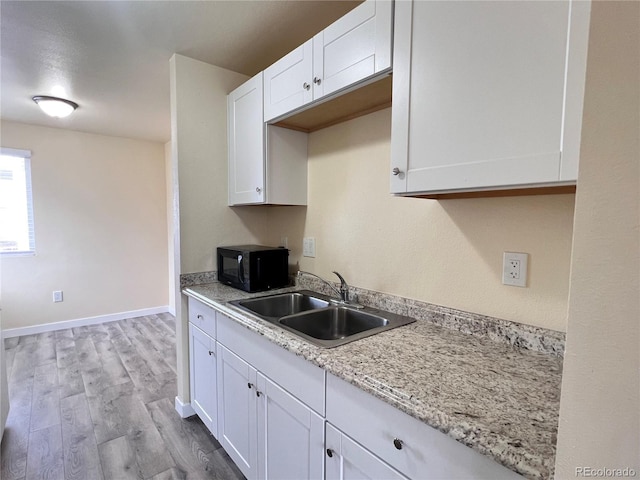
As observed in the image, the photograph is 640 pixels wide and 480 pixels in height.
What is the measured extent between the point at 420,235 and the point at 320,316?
0.63m

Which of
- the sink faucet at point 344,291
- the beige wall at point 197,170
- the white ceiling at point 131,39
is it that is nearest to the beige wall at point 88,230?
the white ceiling at point 131,39

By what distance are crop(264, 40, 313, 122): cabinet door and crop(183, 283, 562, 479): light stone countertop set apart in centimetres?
107

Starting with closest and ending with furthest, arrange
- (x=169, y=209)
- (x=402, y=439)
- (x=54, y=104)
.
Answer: (x=402, y=439) → (x=54, y=104) → (x=169, y=209)

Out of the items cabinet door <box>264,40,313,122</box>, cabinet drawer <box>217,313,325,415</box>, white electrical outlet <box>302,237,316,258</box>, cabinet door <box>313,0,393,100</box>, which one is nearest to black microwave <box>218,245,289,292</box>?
white electrical outlet <box>302,237,316,258</box>

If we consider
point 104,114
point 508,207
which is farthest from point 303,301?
point 104,114

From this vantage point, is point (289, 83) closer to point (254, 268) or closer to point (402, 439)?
point (254, 268)

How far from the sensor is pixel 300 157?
199cm

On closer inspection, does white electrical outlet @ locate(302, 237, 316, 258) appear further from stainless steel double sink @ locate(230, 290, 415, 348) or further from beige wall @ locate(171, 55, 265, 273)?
beige wall @ locate(171, 55, 265, 273)

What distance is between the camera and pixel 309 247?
6.77 feet

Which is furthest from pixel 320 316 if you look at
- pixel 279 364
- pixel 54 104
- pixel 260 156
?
pixel 54 104

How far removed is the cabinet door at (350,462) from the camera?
87 cm

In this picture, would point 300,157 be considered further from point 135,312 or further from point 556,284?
point 135,312

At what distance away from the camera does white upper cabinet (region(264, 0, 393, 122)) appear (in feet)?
3.74

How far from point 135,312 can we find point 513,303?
4431 millimetres
